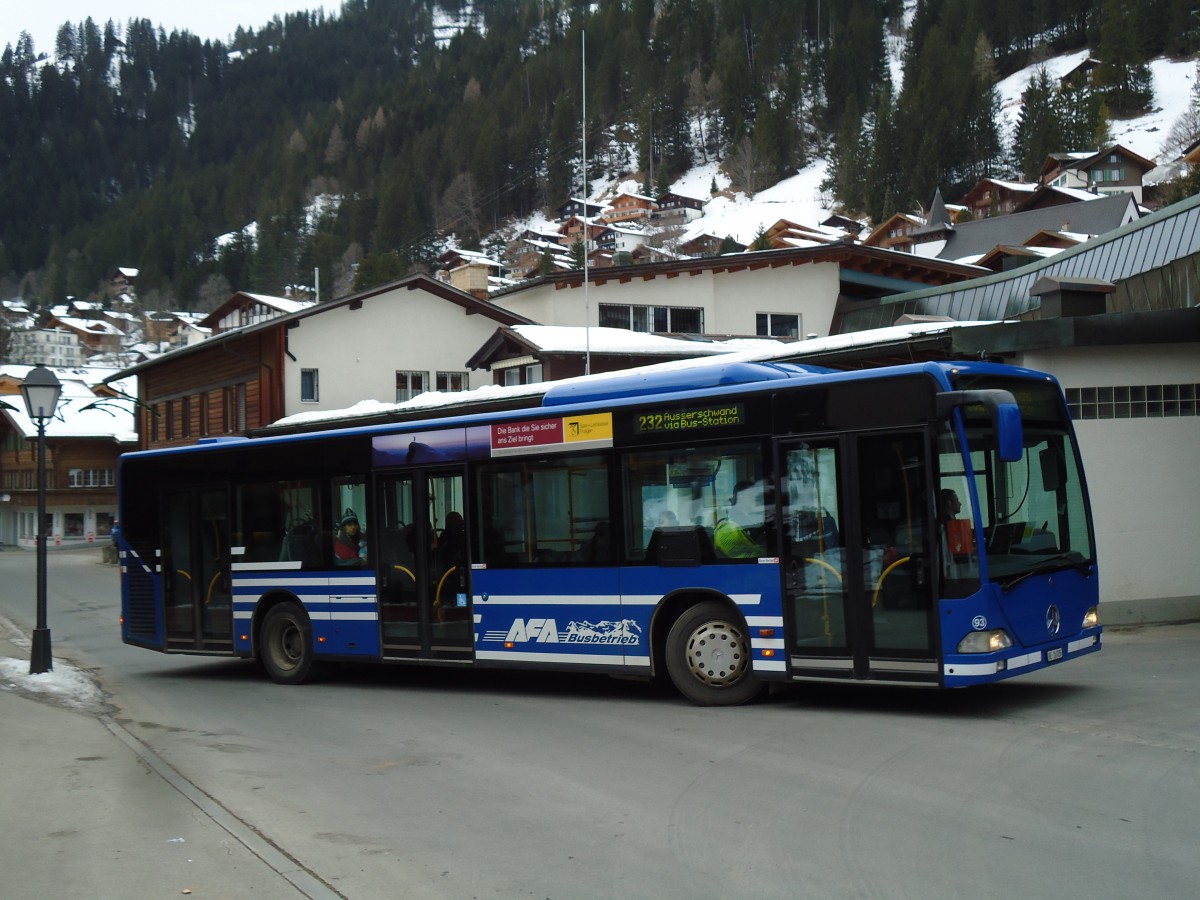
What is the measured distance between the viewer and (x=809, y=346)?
18297 millimetres

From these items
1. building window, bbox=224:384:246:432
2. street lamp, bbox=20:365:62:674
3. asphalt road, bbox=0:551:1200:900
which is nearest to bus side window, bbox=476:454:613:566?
asphalt road, bbox=0:551:1200:900

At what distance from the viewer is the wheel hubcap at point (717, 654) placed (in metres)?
10.9

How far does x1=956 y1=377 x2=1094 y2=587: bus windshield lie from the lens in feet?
31.9

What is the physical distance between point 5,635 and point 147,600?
8.73 meters

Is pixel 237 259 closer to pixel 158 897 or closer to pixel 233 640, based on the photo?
pixel 233 640

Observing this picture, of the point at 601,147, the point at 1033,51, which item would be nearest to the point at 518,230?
the point at 601,147

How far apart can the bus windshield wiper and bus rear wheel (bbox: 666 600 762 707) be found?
2.31 metres

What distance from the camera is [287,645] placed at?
48.5 ft

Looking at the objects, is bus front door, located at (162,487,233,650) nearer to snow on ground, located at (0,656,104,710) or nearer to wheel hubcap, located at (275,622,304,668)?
Result: wheel hubcap, located at (275,622,304,668)

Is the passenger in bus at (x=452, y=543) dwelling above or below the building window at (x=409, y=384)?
below

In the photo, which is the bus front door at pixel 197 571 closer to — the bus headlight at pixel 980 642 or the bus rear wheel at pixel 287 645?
the bus rear wheel at pixel 287 645

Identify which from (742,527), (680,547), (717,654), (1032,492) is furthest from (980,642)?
(680,547)

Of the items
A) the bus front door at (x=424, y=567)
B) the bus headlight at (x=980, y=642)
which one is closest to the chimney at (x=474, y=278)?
the bus front door at (x=424, y=567)

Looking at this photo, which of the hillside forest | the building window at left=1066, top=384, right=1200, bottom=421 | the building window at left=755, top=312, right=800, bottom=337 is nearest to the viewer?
the building window at left=1066, top=384, right=1200, bottom=421
